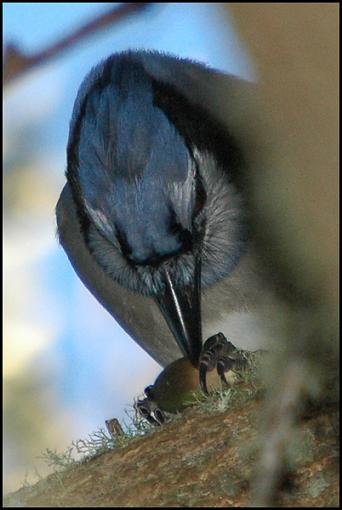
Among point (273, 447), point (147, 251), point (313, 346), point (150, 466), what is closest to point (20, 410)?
point (147, 251)

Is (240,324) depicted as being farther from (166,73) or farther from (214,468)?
(214,468)

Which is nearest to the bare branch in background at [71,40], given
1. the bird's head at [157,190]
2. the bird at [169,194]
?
the bird at [169,194]

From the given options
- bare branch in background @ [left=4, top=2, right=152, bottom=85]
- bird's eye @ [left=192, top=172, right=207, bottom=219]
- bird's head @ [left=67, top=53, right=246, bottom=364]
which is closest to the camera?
bare branch in background @ [left=4, top=2, right=152, bottom=85]

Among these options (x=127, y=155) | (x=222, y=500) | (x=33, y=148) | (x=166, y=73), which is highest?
(x=166, y=73)

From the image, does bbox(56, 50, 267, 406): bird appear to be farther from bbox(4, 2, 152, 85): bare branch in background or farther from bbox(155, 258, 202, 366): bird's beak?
bbox(4, 2, 152, 85): bare branch in background

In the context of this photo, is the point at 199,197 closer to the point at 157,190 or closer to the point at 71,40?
the point at 157,190

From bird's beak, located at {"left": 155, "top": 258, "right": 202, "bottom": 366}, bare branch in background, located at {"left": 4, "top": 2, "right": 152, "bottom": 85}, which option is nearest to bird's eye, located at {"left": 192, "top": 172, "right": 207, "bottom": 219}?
bird's beak, located at {"left": 155, "top": 258, "right": 202, "bottom": 366}

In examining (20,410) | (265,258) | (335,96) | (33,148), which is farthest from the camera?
(265,258)
